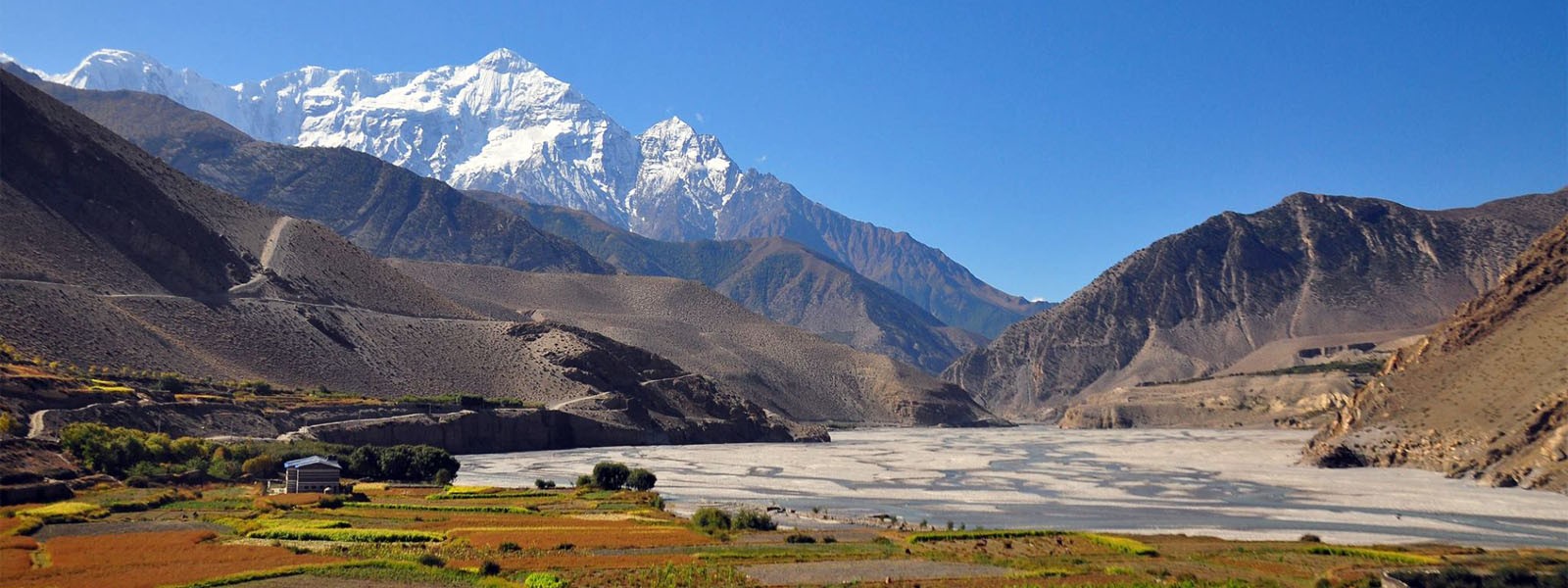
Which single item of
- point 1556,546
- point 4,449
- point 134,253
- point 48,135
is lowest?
point 1556,546

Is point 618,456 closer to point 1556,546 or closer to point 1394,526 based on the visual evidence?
point 1394,526

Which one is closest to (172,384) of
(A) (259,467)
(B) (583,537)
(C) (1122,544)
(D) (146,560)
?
(A) (259,467)

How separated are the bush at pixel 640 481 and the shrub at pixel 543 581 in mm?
42952

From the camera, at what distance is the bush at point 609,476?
8631 cm

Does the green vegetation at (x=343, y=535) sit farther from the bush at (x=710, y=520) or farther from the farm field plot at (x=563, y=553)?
the bush at (x=710, y=520)

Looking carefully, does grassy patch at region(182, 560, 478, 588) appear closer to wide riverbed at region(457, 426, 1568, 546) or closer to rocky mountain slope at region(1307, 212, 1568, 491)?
wide riverbed at region(457, 426, 1568, 546)

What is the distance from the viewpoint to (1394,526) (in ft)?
224

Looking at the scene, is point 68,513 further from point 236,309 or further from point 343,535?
point 236,309

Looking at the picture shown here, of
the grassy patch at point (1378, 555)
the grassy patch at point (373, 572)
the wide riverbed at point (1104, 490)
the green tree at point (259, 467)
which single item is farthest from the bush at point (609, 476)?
the grassy patch at point (1378, 555)

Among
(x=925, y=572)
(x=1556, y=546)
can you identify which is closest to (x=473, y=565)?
(x=925, y=572)

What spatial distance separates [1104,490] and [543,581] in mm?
62441

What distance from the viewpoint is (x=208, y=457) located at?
82.1 metres

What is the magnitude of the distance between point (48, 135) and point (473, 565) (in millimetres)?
143284

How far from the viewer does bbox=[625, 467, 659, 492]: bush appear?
8676 centimetres
